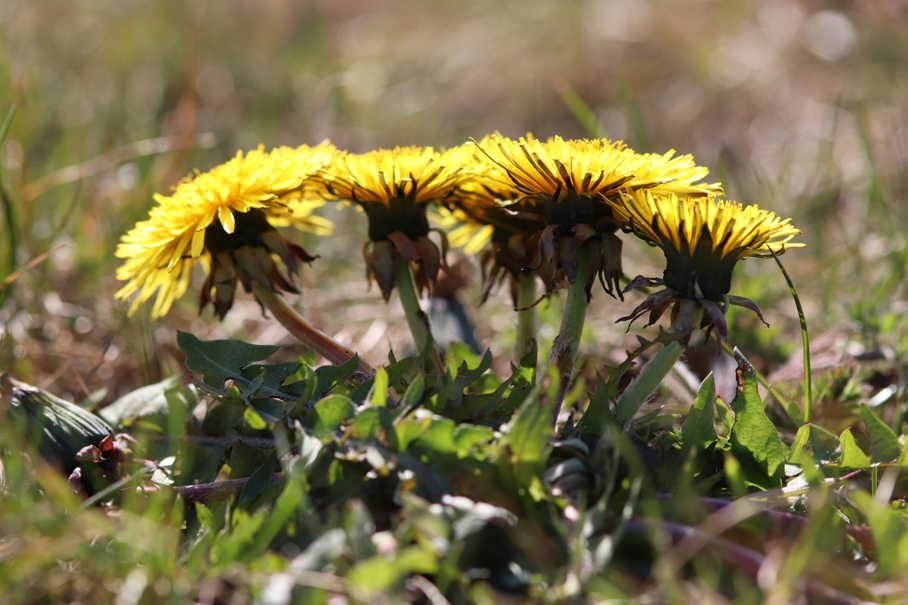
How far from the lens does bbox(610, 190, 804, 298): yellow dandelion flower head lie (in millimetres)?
1396

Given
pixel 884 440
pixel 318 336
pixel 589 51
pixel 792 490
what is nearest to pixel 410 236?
pixel 318 336

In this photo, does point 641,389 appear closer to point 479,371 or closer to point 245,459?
point 479,371

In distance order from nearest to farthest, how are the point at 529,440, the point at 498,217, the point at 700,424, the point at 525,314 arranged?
the point at 529,440 < the point at 700,424 < the point at 498,217 < the point at 525,314

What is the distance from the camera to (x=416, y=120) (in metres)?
5.39

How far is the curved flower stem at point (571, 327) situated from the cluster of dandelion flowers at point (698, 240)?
0.13 meters

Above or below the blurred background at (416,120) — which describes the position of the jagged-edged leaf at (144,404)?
below

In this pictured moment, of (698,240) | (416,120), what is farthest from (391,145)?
(698,240)

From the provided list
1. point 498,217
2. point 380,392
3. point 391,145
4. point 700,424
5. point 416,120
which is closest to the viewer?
point 380,392

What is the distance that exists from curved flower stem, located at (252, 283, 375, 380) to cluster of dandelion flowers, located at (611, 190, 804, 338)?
73cm

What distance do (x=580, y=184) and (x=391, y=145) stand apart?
11.7 ft

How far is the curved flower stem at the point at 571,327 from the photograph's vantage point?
1.60m

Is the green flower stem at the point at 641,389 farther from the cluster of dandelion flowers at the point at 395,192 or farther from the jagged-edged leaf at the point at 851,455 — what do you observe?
the cluster of dandelion flowers at the point at 395,192

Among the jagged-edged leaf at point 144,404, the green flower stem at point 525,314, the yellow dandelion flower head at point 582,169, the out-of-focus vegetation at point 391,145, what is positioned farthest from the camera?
the green flower stem at point 525,314

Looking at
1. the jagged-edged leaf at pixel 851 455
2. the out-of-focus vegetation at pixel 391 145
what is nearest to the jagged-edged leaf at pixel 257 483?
the out-of-focus vegetation at pixel 391 145
